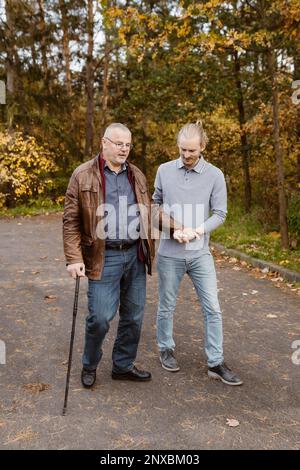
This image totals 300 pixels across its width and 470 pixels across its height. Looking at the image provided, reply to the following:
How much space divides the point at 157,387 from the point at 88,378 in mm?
603

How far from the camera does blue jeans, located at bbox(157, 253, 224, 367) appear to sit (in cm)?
429

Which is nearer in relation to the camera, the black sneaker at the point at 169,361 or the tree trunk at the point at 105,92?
the black sneaker at the point at 169,361

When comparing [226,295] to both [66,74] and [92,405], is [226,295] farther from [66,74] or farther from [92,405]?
[66,74]

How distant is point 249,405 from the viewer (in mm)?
3953

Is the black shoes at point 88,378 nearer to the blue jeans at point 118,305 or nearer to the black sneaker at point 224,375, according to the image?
the blue jeans at point 118,305

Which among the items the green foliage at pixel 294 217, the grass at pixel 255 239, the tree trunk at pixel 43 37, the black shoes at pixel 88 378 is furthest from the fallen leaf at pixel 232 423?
the tree trunk at pixel 43 37

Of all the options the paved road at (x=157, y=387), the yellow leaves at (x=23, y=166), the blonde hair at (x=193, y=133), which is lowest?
the paved road at (x=157, y=387)

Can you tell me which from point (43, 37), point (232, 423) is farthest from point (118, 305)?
point (43, 37)

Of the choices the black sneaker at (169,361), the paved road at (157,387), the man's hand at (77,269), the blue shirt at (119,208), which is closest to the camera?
the paved road at (157,387)

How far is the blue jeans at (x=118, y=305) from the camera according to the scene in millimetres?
3918

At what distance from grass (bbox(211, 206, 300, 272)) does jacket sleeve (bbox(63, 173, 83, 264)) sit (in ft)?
16.7

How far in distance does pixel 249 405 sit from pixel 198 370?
765 mm

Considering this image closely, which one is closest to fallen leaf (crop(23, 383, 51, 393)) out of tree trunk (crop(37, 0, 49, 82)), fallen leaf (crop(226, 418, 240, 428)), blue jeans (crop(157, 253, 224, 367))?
blue jeans (crop(157, 253, 224, 367))
